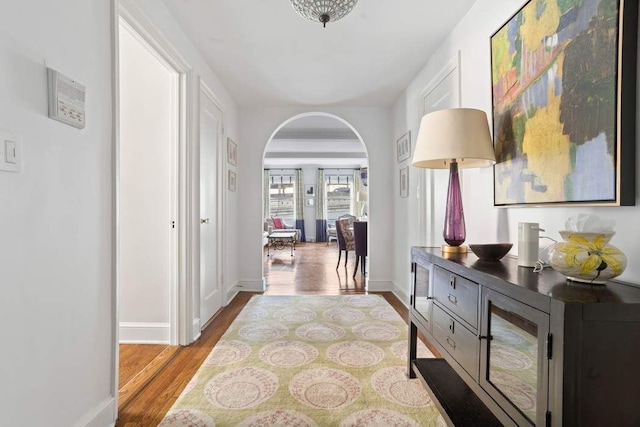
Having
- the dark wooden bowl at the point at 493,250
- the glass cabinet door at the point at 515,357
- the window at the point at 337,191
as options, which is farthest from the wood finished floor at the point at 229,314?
the window at the point at 337,191

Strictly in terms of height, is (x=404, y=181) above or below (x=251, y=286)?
above

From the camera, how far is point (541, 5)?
1.42 metres

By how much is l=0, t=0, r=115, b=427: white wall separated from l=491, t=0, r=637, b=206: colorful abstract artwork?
6.67 feet

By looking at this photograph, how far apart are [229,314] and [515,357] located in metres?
2.84

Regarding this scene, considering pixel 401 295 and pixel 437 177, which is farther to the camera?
pixel 401 295

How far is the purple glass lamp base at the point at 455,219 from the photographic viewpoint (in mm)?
1766

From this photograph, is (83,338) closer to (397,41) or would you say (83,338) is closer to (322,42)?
(322,42)

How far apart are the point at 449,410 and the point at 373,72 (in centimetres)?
293

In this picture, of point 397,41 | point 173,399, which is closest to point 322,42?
point 397,41

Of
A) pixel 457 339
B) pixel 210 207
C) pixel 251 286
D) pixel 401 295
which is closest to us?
pixel 457 339

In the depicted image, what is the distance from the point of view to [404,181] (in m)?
3.71

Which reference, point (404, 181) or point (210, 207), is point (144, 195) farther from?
point (404, 181)

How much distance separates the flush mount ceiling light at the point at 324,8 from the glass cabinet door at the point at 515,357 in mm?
1631

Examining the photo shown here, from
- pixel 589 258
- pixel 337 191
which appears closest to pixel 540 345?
pixel 589 258
